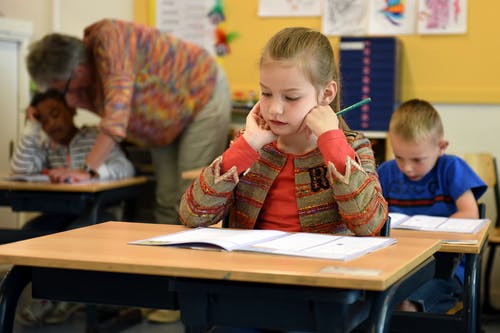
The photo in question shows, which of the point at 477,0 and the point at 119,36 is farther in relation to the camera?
the point at 477,0

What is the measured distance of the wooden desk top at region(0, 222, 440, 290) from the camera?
4.33 ft

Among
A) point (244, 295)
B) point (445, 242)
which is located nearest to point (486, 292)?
point (445, 242)

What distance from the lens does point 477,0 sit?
425 centimetres

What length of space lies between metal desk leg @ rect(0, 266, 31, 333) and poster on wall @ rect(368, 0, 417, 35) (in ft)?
10.3

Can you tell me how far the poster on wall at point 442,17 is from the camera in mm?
4273

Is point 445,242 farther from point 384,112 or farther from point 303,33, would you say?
point 384,112

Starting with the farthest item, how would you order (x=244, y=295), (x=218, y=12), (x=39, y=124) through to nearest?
1. (x=218, y=12)
2. (x=39, y=124)
3. (x=244, y=295)

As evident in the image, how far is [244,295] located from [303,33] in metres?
0.81

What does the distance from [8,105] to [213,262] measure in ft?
12.2

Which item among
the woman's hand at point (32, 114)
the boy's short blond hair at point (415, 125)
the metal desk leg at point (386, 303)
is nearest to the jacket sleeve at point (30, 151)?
the woman's hand at point (32, 114)

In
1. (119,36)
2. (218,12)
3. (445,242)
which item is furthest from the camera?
(218,12)

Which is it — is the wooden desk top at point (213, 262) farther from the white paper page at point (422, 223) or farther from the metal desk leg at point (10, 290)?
the white paper page at point (422, 223)

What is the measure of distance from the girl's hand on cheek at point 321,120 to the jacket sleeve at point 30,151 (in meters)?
2.51

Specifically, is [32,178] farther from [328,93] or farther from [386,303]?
[386,303]
